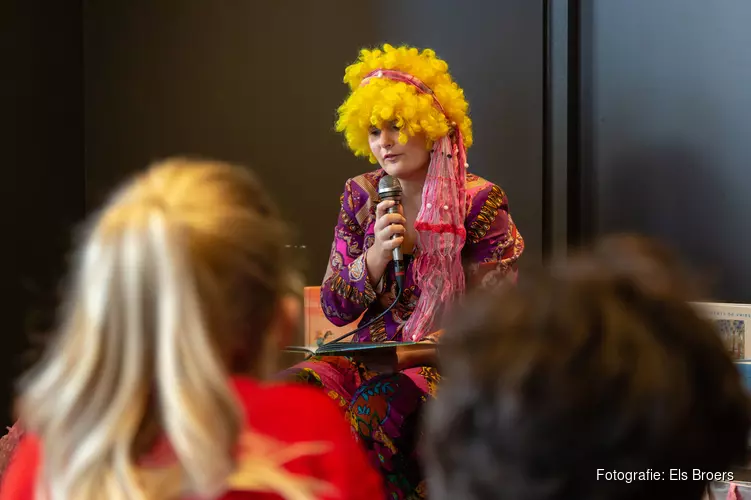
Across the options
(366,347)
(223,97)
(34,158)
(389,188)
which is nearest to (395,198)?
(389,188)

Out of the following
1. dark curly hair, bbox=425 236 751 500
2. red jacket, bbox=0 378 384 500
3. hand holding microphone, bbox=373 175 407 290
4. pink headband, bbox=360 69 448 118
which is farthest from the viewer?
pink headband, bbox=360 69 448 118

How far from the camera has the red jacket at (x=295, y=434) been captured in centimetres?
74

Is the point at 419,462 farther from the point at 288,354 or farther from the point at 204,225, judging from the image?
the point at 204,225

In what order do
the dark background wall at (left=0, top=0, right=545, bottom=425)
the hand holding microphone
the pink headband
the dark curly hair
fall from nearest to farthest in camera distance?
the dark curly hair < the hand holding microphone < the pink headband < the dark background wall at (left=0, top=0, right=545, bottom=425)

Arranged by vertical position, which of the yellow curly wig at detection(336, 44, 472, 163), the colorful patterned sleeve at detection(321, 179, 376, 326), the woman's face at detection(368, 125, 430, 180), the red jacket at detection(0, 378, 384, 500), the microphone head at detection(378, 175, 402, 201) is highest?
the yellow curly wig at detection(336, 44, 472, 163)

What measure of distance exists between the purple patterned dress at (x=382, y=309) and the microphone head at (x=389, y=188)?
3.5 inches

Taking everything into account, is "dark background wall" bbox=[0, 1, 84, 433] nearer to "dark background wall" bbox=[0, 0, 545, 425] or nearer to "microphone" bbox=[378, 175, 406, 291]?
"dark background wall" bbox=[0, 0, 545, 425]

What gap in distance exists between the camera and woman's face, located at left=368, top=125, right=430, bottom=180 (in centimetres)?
169

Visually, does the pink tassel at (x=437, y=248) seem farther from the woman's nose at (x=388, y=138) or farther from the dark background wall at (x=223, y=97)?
the dark background wall at (x=223, y=97)

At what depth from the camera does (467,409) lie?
2.04ft

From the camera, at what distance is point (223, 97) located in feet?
8.09

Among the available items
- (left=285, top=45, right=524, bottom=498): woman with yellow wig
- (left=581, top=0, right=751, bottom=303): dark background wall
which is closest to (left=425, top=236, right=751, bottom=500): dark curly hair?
(left=285, top=45, right=524, bottom=498): woman with yellow wig

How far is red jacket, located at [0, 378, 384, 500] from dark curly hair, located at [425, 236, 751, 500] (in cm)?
16

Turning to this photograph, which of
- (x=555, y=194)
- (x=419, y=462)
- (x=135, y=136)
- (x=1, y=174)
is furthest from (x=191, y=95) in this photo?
(x=419, y=462)
